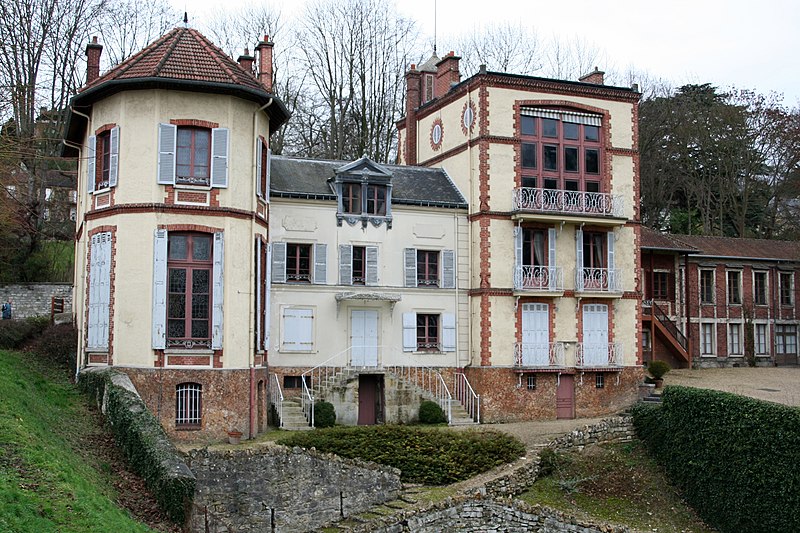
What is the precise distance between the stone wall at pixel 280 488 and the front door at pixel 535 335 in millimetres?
9234

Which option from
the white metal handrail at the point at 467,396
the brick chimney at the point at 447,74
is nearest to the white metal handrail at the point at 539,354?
the white metal handrail at the point at 467,396

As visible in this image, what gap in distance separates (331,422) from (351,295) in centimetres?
412

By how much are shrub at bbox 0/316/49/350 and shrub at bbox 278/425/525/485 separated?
1155 cm

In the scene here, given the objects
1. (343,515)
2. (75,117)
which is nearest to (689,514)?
(343,515)

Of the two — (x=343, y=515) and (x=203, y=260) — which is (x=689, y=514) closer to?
(x=343, y=515)

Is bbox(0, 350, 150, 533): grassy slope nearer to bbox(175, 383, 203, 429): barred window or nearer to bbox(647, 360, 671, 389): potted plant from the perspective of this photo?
bbox(175, 383, 203, 429): barred window

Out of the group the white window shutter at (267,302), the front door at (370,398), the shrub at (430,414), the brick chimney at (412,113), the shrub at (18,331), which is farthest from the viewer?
the brick chimney at (412,113)

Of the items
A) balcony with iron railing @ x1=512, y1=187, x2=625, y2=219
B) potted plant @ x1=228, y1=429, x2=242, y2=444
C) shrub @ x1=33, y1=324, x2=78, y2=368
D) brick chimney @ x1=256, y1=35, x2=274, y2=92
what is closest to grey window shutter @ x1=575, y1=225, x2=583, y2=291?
balcony with iron railing @ x1=512, y1=187, x2=625, y2=219

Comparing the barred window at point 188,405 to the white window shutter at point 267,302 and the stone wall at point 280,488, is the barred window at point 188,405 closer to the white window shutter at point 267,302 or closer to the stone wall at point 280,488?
the white window shutter at point 267,302

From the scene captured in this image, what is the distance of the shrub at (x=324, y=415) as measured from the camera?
24328 millimetres

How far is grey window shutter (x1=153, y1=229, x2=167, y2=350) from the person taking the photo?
2088 cm

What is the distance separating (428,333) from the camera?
27922 mm

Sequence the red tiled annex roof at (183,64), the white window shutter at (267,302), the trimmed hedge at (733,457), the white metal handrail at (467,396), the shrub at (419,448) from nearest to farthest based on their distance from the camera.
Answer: the trimmed hedge at (733,457) → the shrub at (419,448) → the red tiled annex roof at (183,64) → the white window shutter at (267,302) → the white metal handrail at (467,396)

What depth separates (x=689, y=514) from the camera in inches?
784
